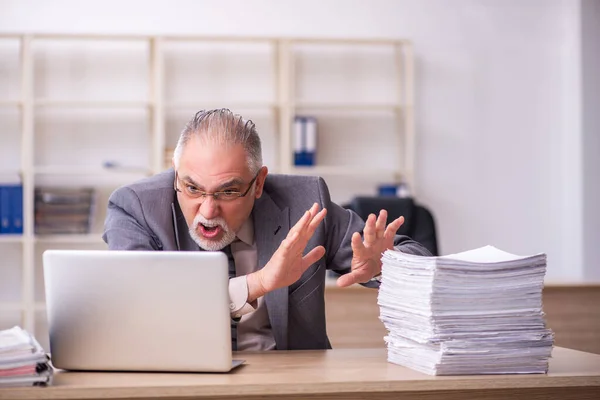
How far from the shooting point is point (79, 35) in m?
4.98

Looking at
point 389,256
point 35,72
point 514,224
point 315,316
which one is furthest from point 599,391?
point 35,72

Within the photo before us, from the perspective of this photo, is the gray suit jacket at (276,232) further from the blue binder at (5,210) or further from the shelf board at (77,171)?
the blue binder at (5,210)

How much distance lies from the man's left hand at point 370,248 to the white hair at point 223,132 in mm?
362

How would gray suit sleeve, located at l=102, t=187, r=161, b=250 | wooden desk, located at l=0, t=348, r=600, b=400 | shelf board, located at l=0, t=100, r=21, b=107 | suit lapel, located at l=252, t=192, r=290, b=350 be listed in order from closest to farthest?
1. wooden desk, located at l=0, t=348, r=600, b=400
2. gray suit sleeve, located at l=102, t=187, r=161, b=250
3. suit lapel, located at l=252, t=192, r=290, b=350
4. shelf board, located at l=0, t=100, r=21, b=107

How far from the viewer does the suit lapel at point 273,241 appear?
2109 millimetres

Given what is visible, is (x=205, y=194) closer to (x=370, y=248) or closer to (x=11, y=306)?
(x=370, y=248)

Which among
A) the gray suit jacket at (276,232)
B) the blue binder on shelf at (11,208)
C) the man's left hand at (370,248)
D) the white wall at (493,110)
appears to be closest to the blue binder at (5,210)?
the blue binder on shelf at (11,208)

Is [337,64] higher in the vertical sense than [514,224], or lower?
higher

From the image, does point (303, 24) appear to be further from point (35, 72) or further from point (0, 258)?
A: point (0, 258)

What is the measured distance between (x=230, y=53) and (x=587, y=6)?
7.56ft

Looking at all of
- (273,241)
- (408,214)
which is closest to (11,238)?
(408,214)

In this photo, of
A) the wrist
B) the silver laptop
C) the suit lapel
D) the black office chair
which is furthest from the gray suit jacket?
the black office chair

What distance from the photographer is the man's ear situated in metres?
2.16

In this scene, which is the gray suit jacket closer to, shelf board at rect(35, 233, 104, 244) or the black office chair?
the black office chair
